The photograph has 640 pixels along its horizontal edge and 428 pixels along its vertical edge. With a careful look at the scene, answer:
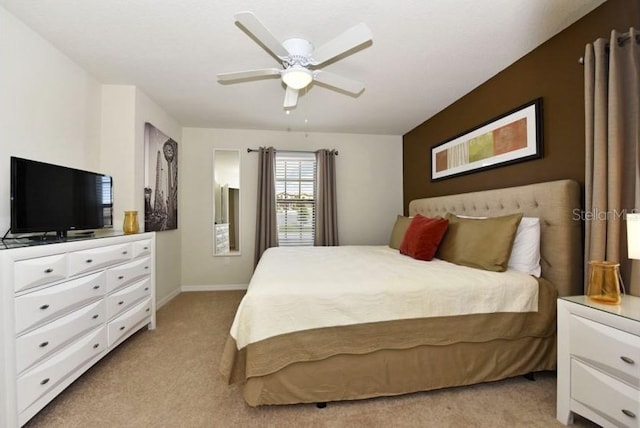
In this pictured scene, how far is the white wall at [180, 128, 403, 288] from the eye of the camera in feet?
13.6

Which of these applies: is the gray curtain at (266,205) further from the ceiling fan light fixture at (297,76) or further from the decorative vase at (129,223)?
the ceiling fan light fixture at (297,76)

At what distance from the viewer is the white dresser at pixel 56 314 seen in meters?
1.30

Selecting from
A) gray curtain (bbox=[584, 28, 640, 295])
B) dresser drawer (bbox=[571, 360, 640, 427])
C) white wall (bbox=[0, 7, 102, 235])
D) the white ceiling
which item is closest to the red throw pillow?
gray curtain (bbox=[584, 28, 640, 295])

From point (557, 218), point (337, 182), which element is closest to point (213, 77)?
point (337, 182)

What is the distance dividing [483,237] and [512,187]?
609mm

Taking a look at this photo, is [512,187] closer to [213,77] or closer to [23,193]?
[213,77]

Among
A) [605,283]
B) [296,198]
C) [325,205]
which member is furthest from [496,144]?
[296,198]

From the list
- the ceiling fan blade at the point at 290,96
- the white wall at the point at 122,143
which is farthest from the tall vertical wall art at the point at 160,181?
the ceiling fan blade at the point at 290,96

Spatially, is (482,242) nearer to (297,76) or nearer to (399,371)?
(399,371)

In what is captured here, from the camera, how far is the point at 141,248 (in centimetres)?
252

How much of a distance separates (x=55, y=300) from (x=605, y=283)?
302cm

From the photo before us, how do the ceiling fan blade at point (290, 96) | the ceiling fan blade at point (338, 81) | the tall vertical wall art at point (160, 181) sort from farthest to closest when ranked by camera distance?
the tall vertical wall art at point (160, 181)
the ceiling fan blade at point (290, 96)
the ceiling fan blade at point (338, 81)

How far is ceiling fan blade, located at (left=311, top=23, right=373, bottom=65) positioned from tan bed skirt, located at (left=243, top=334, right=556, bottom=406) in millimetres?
1857

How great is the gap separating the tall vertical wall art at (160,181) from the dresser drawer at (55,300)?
1.29m
